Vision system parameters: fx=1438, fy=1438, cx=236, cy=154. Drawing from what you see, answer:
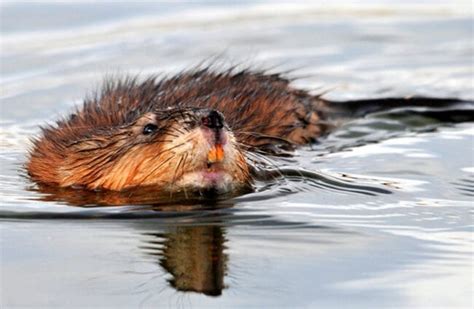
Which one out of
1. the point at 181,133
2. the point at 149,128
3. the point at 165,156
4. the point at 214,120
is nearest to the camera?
the point at 214,120

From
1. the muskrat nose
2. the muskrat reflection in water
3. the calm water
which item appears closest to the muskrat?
the muskrat nose

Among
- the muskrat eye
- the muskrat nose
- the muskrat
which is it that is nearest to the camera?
the muskrat nose

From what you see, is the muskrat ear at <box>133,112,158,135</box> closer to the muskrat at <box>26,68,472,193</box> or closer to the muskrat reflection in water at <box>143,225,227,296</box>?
the muskrat at <box>26,68,472,193</box>

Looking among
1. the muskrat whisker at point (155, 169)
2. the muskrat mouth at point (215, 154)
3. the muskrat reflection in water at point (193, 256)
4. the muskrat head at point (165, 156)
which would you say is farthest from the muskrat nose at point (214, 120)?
the muskrat reflection in water at point (193, 256)

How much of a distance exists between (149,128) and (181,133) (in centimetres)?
35

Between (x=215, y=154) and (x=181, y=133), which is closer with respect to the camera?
(x=215, y=154)

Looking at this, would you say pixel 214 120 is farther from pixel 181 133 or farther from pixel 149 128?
pixel 149 128

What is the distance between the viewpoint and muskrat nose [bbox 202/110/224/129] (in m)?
7.35

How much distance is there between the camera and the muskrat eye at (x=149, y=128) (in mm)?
7828

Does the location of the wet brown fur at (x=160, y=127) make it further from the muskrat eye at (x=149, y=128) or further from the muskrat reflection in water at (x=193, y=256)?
the muskrat reflection in water at (x=193, y=256)

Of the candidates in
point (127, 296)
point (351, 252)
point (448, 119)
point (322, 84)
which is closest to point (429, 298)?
point (351, 252)

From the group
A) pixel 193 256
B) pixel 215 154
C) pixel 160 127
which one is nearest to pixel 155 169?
pixel 160 127

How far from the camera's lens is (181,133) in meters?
7.56

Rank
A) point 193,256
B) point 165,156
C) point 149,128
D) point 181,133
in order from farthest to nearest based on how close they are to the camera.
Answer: point 149,128
point 165,156
point 181,133
point 193,256
